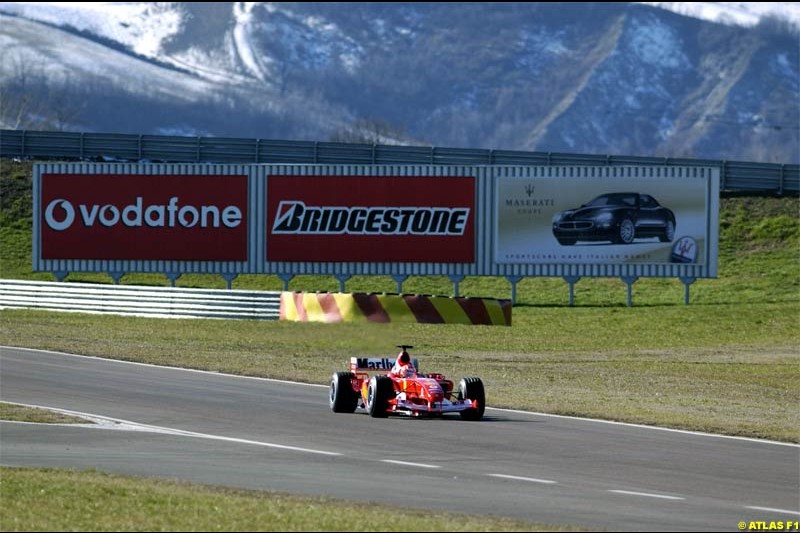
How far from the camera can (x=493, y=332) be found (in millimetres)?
38562

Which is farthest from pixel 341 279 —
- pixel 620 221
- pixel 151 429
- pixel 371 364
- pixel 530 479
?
pixel 530 479

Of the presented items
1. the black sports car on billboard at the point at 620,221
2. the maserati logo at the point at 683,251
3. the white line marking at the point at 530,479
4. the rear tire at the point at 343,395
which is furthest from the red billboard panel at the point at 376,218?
the white line marking at the point at 530,479

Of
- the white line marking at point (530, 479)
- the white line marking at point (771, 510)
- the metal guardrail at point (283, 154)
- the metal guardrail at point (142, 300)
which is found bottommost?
the white line marking at point (530, 479)

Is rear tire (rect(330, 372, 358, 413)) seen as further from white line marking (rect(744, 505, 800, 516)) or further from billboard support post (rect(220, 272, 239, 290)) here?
billboard support post (rect(220, 272, 239, 290))

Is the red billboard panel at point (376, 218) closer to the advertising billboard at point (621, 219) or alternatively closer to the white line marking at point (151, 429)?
the advertising billboard at point (621, 219)

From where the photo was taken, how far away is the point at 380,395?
67.0ft

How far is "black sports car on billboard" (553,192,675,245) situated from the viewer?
47.4m

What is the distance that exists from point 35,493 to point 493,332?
2597 centimetres

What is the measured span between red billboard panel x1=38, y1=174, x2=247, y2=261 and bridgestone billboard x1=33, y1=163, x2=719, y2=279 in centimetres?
3

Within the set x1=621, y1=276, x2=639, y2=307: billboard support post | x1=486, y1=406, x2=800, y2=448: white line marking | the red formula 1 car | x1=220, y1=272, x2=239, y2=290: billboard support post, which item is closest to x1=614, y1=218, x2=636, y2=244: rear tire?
x1=621, y1=276, x2=639, y2=307: billboard support post

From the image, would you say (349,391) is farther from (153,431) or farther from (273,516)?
(273,516)

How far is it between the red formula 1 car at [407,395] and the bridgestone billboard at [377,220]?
26.9 meters

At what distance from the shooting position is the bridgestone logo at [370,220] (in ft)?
157

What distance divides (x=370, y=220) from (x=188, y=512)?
35.7 metres
